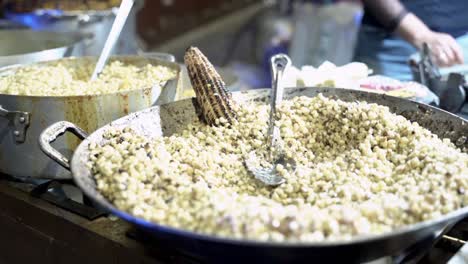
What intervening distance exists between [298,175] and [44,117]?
65 cm

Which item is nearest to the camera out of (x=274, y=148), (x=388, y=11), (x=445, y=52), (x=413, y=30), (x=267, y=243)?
(x=267, y=243)

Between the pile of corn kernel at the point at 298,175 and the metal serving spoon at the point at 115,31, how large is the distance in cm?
50

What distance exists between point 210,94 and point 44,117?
42cm

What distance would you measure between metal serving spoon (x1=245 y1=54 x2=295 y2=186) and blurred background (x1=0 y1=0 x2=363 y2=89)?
1.32 m

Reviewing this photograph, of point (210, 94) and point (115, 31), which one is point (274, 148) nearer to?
point (210, 94)

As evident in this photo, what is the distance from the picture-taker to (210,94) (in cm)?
127

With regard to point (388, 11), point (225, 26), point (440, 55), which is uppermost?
point (388, 11)

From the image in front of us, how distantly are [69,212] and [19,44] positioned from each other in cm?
126

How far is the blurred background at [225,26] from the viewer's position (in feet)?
8.36

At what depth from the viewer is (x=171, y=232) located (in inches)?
30.0

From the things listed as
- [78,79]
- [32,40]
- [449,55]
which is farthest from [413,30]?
[32,40]

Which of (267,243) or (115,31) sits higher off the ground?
(115,31)

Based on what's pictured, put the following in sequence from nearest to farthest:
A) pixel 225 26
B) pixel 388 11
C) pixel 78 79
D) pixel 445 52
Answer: pixel 78 79 → pixel 445 52 → pixel 388 11 → pixel 225 26

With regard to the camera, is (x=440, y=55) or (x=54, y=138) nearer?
(x=54, y=138)
